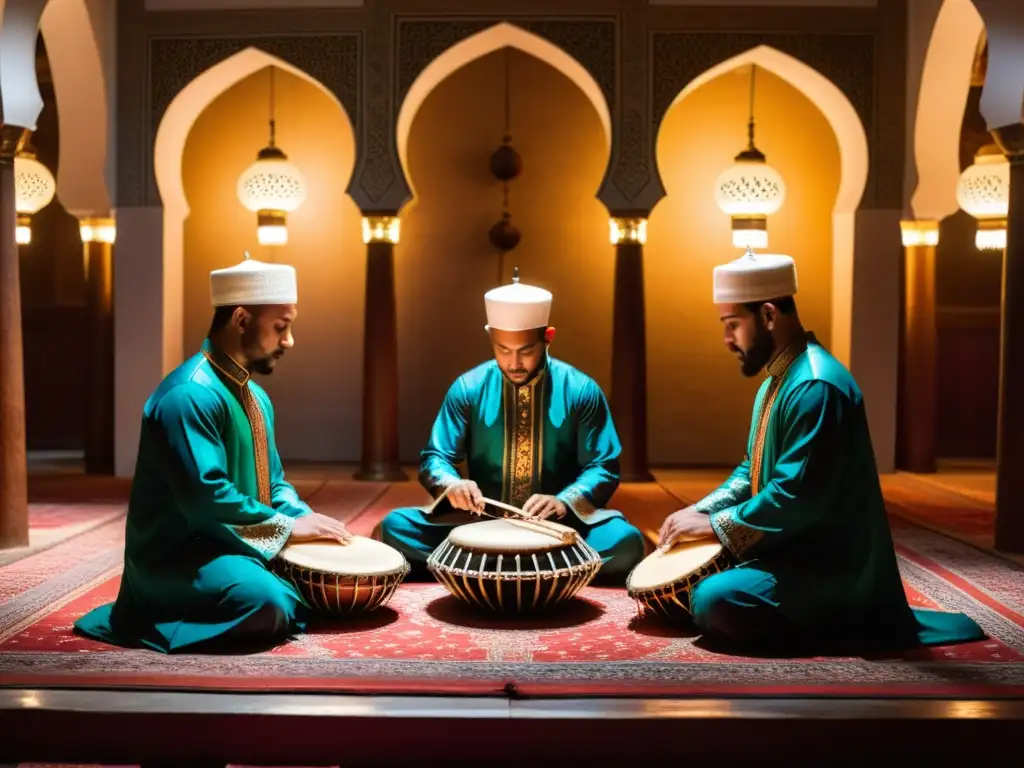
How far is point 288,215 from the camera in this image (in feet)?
32.1

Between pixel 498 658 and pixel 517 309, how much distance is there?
1.57 meters

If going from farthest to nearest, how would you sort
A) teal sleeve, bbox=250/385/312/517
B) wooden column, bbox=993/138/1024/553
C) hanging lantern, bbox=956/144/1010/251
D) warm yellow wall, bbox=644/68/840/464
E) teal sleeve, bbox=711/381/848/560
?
warm yellow wall, bbox=644/68/840/464
hanging lantern, bbox=956/144/1010/251
wooden column, bbox=993/138/1024/553
teal sleeve, bbox=250/385/312/517
teal sleeve, bbox=711/381/848/560

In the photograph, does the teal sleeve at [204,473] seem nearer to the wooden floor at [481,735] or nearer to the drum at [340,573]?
the drum at [340,573]

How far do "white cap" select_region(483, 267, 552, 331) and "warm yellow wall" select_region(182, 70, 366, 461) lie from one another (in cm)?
522

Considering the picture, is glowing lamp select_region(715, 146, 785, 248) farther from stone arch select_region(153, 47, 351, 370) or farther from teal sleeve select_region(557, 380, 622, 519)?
teal sleeve select_region(557, 380, 622, 519)

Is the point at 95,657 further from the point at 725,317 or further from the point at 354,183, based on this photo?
the point at 354,183

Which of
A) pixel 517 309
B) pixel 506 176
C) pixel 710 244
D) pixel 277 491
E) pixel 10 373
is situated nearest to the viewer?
pixel 277 491

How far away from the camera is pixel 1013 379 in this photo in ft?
18.9

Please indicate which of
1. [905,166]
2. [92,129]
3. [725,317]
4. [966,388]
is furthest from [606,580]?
[966,388]

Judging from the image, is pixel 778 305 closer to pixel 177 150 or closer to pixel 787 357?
pixel 787 357

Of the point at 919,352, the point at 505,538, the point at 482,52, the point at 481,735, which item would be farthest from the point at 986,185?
the point at 481,735

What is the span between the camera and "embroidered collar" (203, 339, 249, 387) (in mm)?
3893

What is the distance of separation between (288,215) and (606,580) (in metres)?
5.92

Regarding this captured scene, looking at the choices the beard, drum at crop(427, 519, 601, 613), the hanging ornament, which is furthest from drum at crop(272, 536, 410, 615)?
the hanging ornament
